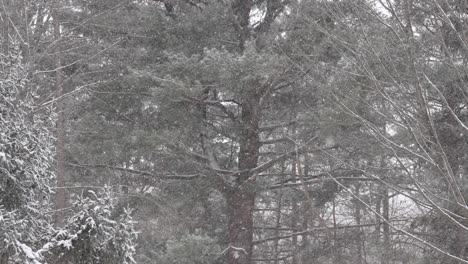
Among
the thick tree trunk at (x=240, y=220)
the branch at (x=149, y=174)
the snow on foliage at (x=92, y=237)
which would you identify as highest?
the branch at (x=149, y=174)

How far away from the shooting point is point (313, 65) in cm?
541

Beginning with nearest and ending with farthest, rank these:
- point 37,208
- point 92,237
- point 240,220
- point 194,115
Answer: point 92,237 < point 37,208 < point 194,115 < point 240,220

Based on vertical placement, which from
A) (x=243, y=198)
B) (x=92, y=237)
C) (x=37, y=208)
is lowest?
(x=92, y=237)

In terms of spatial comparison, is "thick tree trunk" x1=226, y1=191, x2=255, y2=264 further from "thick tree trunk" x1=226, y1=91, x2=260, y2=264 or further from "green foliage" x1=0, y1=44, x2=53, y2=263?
"green foliage" x1=0, y1=44, x2=53, y2=263

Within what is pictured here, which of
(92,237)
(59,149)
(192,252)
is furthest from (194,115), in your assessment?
(92,237)

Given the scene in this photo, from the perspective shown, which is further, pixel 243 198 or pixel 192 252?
pixel 243 198

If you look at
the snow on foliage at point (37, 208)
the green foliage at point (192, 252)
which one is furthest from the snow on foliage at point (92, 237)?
the green foliage at point (192, 252)

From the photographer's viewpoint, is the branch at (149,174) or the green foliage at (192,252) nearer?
the green foliage at (192,252)

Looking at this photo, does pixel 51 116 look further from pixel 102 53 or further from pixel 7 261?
pixel 102 53

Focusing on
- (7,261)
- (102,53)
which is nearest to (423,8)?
(7,261)

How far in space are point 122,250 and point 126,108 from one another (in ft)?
13.8

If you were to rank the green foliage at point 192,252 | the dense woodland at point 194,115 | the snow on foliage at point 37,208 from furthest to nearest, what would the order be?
the green foliage at point 192,252 → the dense woodland at point 194,115 → the snow on foliage at point 37,208

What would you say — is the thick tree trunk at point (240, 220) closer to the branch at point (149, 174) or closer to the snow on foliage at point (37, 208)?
the branch at point (149, 174)

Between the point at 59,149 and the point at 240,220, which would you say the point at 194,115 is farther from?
the point at 59,149
